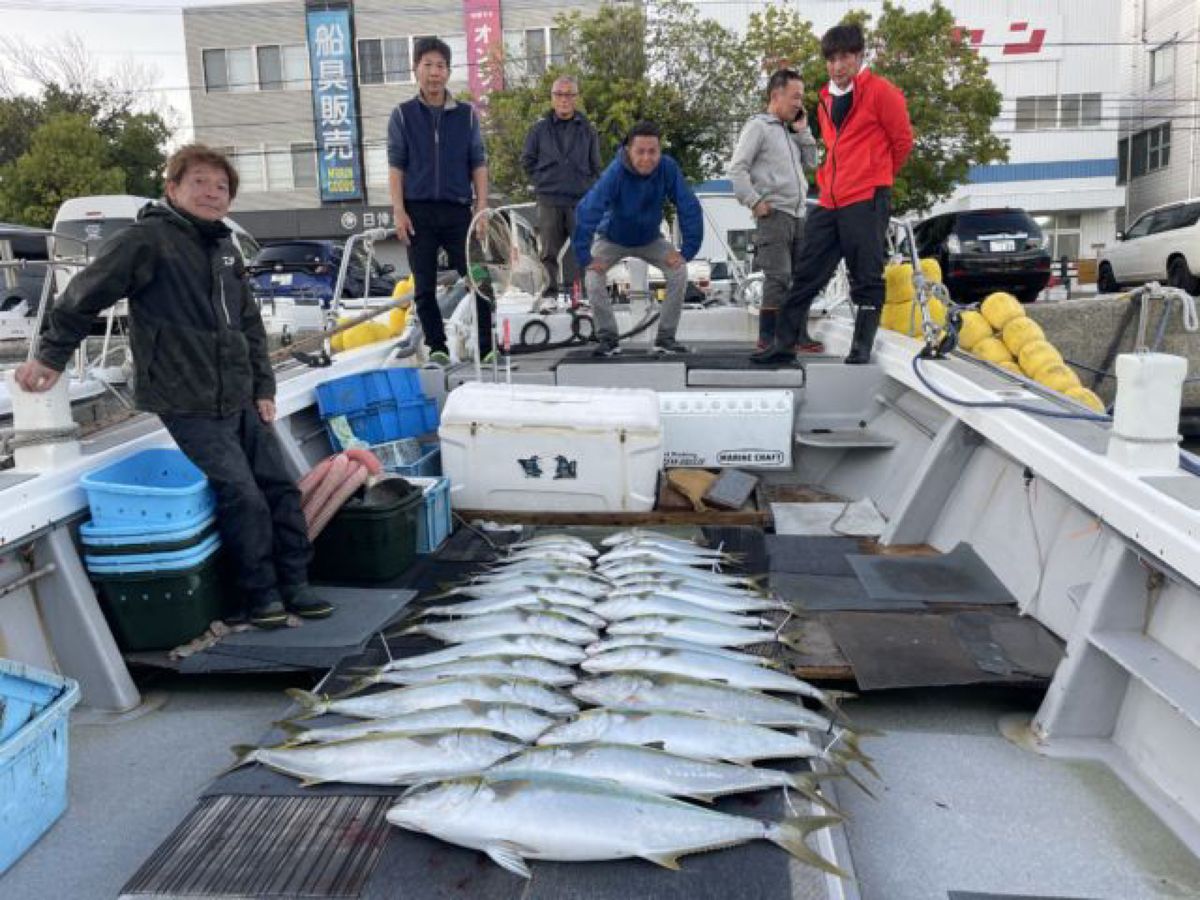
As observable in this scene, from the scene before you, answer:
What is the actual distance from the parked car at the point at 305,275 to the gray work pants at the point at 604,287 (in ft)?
30.8

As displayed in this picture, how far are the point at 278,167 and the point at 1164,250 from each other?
33190mm

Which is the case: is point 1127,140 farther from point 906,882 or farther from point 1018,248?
point 906,882

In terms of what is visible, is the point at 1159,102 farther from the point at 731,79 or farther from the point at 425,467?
the point at 425,467

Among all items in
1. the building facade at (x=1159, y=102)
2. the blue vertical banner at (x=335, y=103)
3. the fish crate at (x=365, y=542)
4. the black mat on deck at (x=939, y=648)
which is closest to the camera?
the black mat on deck at (x=939, y=648)

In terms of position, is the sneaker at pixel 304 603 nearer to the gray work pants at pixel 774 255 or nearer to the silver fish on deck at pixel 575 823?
the silver fish on deck at pixel 575 823

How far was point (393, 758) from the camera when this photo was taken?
2.46 m

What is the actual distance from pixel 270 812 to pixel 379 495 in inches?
87.1

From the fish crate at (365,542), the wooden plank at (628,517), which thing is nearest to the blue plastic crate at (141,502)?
the fish crate at (365,542)

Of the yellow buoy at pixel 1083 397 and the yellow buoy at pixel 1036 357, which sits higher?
the yellow buoy at pixel 1036 357

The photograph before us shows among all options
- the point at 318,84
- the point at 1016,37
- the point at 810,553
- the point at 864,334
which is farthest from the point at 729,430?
the point at 318,84

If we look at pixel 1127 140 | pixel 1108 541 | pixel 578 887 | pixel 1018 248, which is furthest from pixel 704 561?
pixel 1127 140

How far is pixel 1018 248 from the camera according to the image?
1596cm

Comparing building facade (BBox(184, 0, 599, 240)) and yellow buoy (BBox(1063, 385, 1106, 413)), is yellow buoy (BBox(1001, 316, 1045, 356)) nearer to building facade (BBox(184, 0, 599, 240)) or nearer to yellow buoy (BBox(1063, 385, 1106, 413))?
yellow buoy (BBox(1063, 385, 1106, 413))

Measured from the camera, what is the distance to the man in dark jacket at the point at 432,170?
243 inches
